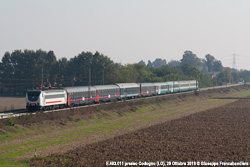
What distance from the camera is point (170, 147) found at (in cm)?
3331

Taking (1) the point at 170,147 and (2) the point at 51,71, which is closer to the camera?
(1) the point at 170,147

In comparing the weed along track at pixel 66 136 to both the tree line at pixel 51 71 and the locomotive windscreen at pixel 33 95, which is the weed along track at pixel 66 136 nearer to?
the locomotive windscreen at pixel 33 95

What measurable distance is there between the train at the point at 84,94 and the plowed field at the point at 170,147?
636 inches

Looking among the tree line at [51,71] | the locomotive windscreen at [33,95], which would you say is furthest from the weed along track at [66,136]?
the tree line at [51,71]

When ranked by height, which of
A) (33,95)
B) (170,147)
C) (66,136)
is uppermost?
(33,95)

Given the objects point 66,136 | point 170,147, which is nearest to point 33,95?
point 66,136

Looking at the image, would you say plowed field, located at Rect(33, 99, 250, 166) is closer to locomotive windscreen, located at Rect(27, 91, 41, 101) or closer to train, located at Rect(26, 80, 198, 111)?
train, located at Rect(26, 80, 198, 111)

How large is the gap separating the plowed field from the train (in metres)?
16.2

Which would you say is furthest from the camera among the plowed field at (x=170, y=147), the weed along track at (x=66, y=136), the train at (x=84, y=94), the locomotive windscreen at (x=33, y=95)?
the train at (x=84, y=94)

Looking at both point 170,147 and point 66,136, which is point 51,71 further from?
point 170,147

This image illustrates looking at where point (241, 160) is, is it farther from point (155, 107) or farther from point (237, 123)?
point (155, 107)

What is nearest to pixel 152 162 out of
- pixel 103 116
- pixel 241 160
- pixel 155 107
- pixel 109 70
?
pixel 241 160

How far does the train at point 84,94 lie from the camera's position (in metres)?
51.6

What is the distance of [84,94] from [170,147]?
3304 centimetres
